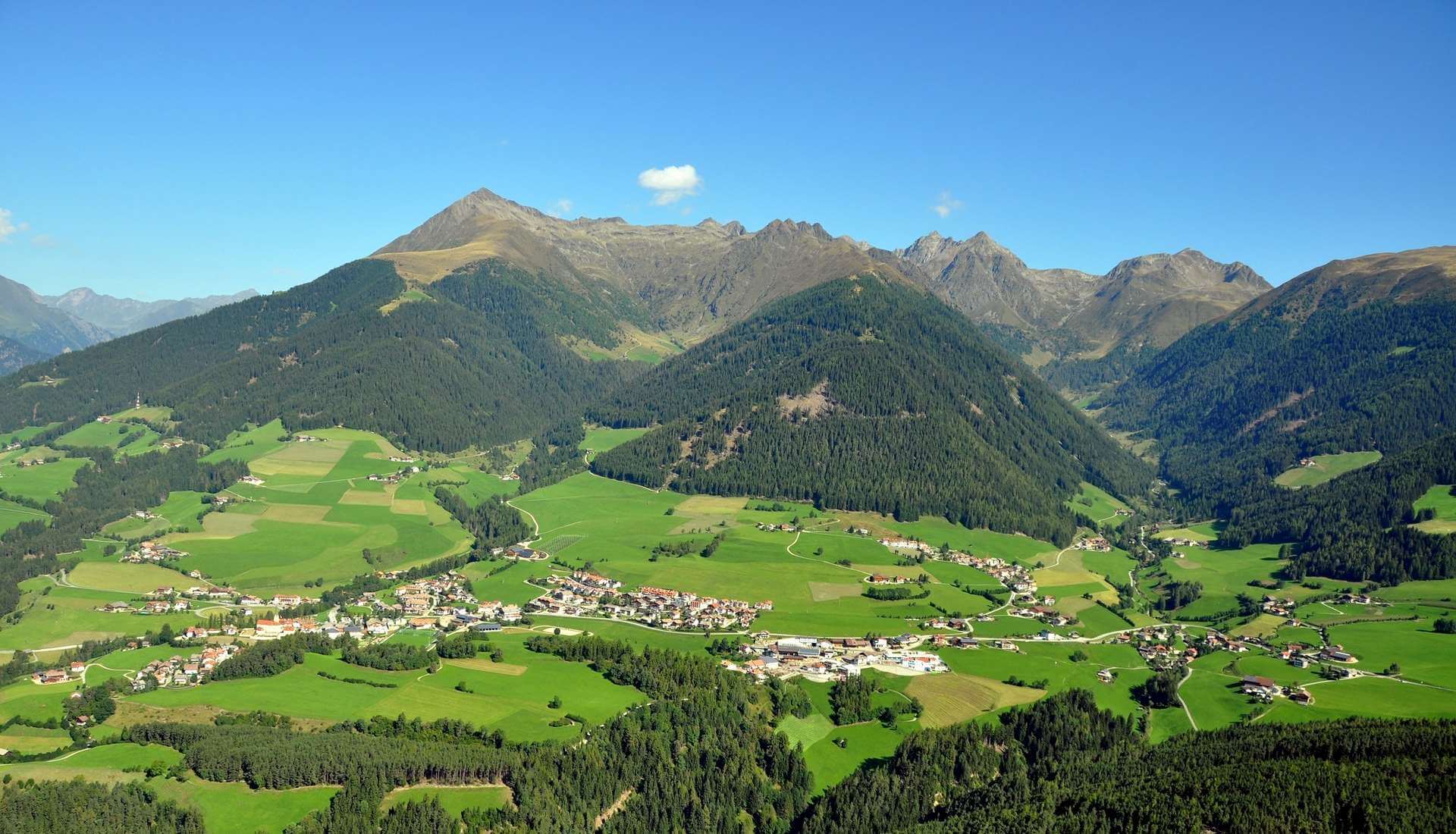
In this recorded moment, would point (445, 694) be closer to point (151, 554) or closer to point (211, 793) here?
point (211, 793)

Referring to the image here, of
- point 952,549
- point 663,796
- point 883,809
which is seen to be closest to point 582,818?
point 663,796

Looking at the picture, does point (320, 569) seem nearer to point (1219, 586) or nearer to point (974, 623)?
point (974, 623)

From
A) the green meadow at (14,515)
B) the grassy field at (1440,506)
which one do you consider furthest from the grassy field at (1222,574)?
the green meadow at (14,515)

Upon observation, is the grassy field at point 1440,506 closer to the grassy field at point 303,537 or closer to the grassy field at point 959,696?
the grassy field at point 959,696

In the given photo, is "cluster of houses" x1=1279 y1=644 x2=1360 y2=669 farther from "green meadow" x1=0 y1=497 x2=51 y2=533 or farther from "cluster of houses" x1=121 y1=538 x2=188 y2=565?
"green meadow" x1=0 y1=497 x2=51 y2=533

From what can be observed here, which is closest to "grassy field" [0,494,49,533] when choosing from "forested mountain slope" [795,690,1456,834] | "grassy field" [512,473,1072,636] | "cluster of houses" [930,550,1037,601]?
"grassy field" [512,473,1072,636]

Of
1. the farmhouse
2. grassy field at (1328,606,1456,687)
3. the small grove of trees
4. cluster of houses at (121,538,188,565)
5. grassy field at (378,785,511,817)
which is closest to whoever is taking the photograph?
grassy field at (378,785,511,817)
